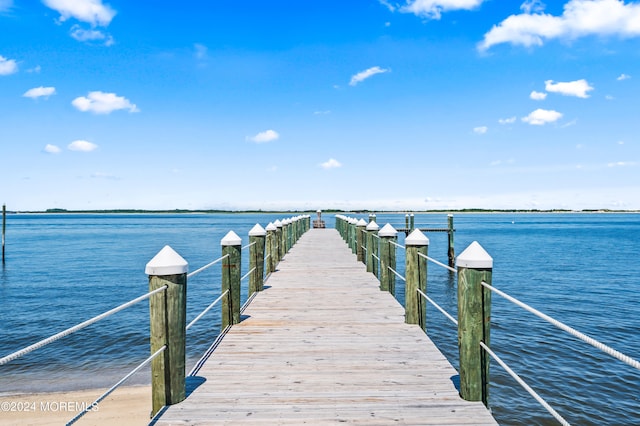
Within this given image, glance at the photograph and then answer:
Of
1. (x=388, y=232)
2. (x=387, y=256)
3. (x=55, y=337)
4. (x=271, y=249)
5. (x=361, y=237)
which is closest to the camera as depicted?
(x=55, y=337)

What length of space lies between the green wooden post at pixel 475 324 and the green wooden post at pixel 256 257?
18.5 ft

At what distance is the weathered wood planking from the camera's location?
153 inches

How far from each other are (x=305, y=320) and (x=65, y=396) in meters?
5.36

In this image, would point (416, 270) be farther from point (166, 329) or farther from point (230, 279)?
point (166, 329)

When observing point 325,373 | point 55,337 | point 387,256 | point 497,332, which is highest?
point 55,337

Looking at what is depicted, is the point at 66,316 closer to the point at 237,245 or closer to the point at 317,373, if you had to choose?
the point at 237,245

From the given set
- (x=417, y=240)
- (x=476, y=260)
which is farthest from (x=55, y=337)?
(x=417, y=240)

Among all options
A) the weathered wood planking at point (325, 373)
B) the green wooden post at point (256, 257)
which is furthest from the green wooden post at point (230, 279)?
the green wooden post at point (256, 257)

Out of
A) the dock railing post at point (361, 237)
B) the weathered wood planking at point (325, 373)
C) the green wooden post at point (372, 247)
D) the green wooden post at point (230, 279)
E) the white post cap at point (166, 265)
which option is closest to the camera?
the weathered wood planking at point (325, 373)

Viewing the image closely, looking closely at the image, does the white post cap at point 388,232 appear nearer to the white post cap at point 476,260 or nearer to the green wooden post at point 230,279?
the green wooden post at point 230,279

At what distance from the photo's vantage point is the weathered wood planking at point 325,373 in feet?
12.7

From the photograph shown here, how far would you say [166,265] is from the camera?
4117 mm

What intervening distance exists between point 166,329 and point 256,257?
5.04 metres

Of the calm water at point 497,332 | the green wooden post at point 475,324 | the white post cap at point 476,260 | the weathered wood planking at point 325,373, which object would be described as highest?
the white post cap at point 476,260
